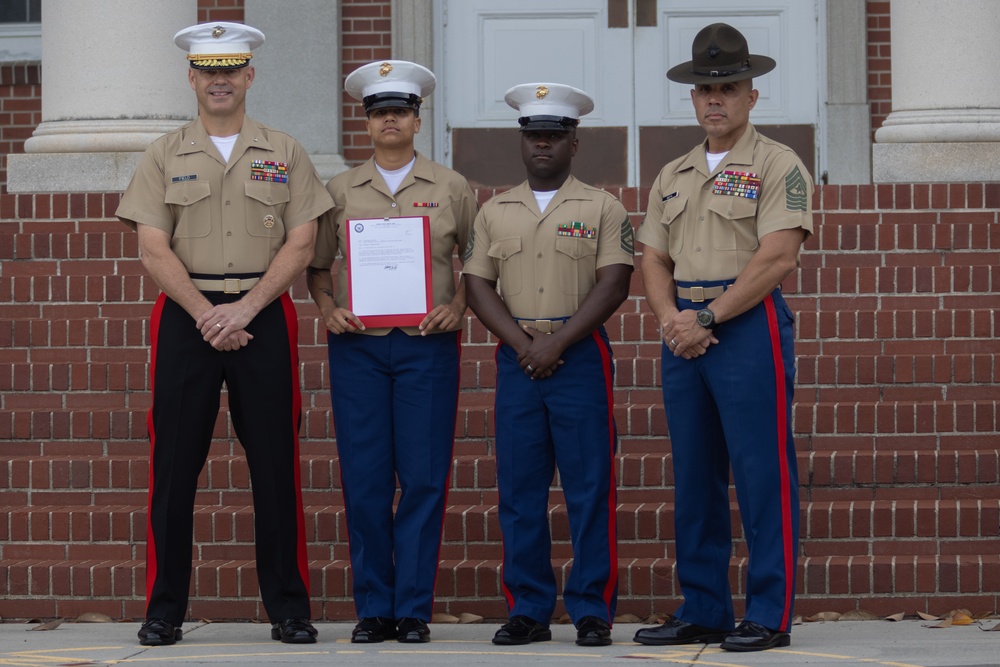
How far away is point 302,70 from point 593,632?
5.86 metres

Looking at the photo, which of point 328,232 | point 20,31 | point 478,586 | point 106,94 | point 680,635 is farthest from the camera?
point 20,31

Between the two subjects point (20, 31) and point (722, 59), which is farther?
point (20, 31)

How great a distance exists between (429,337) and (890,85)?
5.69m

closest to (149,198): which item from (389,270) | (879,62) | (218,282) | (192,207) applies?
(192,207)

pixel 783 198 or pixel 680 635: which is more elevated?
pixel 783 198

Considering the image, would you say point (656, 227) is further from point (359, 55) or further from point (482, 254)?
point (359, 55)

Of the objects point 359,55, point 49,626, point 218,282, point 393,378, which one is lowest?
point 49,626

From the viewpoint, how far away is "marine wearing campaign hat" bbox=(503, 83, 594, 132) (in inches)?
237

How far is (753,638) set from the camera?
225 inches

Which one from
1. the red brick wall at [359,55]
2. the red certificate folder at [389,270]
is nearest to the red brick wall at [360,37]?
the red brick wall at [359,55]

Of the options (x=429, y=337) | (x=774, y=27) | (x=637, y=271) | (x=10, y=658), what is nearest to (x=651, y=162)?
(x=774, y=27)

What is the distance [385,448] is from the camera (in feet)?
20.1

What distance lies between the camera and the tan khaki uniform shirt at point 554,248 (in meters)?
6.02

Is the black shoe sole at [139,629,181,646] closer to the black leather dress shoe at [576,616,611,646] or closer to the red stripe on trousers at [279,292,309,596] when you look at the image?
the red stripe on trousers at [279,292,309,596]
